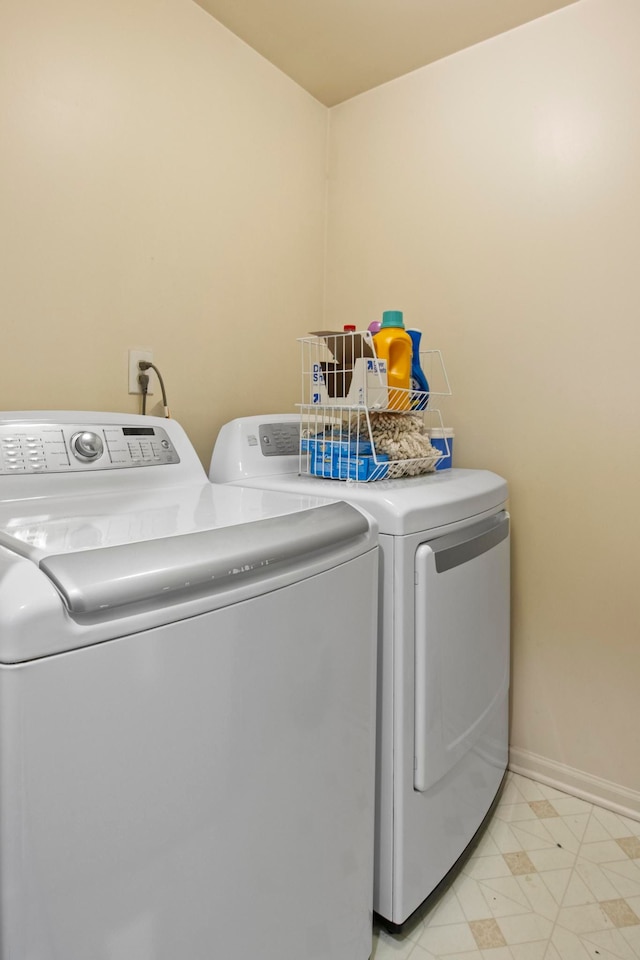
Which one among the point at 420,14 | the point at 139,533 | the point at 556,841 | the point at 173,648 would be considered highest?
the point at 420,14

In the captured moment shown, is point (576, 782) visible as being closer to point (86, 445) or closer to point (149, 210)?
point (86, 445)

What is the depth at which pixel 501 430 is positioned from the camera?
5.67 feet

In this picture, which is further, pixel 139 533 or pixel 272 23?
pixel 272 23

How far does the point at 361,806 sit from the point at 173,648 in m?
0.58

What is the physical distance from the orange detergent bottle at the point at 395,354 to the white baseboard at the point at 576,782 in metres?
1.15

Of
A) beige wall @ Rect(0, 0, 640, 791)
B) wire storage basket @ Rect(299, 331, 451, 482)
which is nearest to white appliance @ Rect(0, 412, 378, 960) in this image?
Result: wire storage basket @ Rect(299, 331, 451, 482)

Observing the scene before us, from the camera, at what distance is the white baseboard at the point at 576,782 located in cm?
155

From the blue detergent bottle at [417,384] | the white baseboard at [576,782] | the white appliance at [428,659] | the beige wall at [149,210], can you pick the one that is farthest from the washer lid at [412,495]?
the white baseboard at [576,782]

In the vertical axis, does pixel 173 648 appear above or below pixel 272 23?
below

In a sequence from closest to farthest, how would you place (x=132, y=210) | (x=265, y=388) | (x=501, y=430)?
(x=132, y=210) → (x=501, y=430) → (x=265, y=388)

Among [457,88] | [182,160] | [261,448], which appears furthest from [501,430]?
[182,160]

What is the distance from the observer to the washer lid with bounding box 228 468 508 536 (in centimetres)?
108

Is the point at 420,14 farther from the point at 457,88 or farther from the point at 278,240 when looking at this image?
the point at 278,240

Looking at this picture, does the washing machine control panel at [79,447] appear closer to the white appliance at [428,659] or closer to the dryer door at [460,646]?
the white appliance at [428,659]
